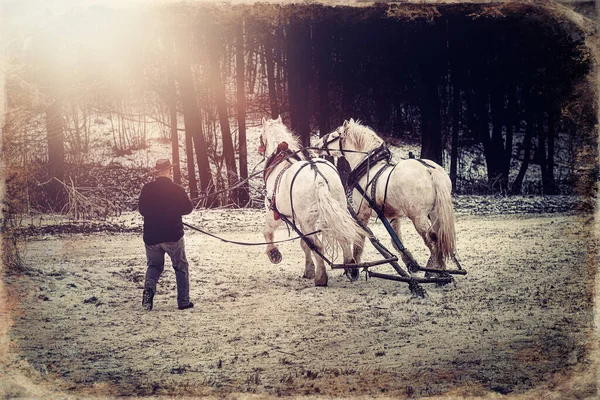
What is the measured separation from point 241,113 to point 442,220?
9.22ft

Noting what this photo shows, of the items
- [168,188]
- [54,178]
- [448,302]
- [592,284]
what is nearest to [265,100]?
[168,188]

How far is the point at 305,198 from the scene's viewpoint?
6355 millimetres

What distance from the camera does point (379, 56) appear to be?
273 inches

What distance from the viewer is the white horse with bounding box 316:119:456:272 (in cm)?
628

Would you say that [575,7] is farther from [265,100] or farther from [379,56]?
[265,100]

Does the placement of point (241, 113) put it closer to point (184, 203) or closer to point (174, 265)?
point (184, 203)

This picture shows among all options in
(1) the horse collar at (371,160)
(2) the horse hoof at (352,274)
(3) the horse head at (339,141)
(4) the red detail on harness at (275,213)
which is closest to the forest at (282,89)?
(3) the horse head at (339,141)

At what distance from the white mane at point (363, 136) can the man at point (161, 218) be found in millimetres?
2391

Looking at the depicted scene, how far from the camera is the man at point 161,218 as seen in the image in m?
5.40

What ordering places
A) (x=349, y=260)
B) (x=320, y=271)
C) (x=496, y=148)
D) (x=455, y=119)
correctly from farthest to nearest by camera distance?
1. (x=496, y=148)
2. (x=455, y=119)
3. (x=320, y=271)
4. (x=349, y=260)

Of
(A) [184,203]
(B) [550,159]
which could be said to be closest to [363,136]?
(B) [550,159]

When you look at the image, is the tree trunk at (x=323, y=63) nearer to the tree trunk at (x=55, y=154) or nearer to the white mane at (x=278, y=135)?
the white mane at (x=278, y=135)

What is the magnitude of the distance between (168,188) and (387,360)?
260 centimetres

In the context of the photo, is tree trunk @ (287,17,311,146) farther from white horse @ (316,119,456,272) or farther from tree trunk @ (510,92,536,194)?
tree trunk @ (510,92,536,194)
